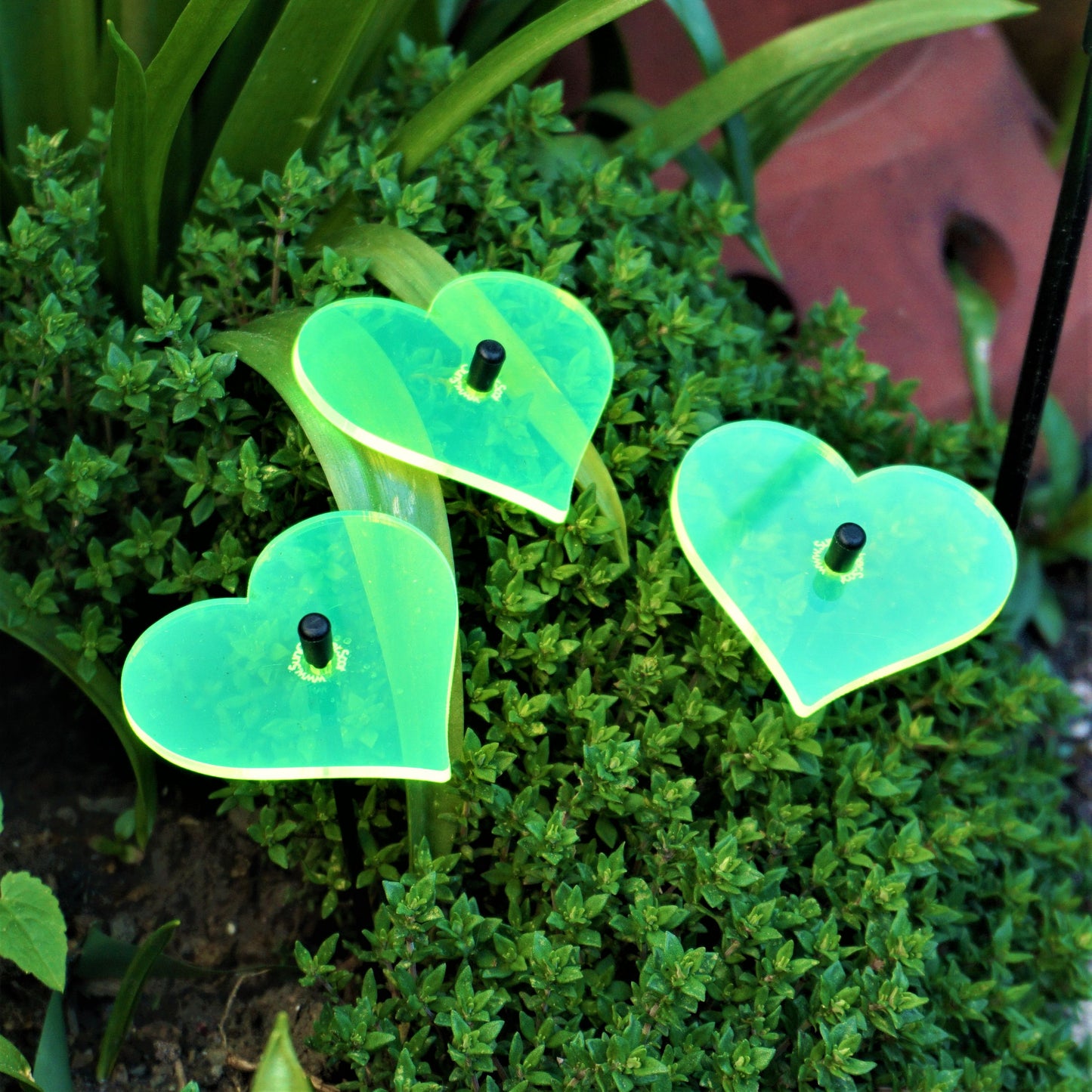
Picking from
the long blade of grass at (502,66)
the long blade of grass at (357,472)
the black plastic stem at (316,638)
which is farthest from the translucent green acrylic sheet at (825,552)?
the long blade of grass at (502,66)

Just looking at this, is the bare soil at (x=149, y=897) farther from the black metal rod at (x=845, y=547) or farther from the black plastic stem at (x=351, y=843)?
the black metal rod at (x=845, y=547)

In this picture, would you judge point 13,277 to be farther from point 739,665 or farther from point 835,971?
point 835,971

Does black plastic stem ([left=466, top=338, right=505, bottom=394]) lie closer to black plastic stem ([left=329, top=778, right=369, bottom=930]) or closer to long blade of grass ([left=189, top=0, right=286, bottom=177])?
black plastic stem ([left=329, top=778, right=369, bottom=930])

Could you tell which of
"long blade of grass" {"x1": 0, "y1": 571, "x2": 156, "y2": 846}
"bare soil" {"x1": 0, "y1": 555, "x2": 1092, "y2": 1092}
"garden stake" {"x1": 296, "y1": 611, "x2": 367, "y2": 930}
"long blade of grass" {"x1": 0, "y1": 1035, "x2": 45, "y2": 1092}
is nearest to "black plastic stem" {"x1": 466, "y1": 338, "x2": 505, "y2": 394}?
"garden stake" {"x1": 296, "y1": 611, "x2": 367, "y2": 930}

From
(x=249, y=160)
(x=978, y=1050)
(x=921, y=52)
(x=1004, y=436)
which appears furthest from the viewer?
(x=921, y=52)

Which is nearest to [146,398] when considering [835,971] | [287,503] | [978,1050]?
[287,503]

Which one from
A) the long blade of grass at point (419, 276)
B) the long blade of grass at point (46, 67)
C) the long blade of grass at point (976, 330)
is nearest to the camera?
the long blade of grass at point (419, 276)
